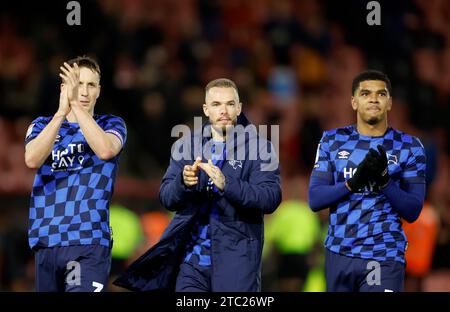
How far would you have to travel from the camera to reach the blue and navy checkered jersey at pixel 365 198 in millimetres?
6023

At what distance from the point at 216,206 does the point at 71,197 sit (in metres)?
0.89

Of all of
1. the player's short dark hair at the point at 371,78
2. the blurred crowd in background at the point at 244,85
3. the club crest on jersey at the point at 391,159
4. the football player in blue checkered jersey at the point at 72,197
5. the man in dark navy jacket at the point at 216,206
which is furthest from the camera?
the blurred crowd in background at the point at 244,85

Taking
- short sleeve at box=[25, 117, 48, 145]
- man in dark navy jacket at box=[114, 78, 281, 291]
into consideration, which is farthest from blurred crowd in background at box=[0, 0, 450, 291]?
man in dark navy jacket at box=[114, 78, 281, 291]

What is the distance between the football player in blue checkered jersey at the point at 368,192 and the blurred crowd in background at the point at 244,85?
11.5 feet

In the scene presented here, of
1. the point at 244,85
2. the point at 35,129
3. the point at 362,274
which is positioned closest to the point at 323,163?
the point at 362,274

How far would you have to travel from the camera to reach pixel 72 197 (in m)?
6.09

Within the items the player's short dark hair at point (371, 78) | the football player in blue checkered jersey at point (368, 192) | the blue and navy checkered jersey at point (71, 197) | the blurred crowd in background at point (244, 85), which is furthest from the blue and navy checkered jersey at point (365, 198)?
the blurred crowd in background at point (244, 85)

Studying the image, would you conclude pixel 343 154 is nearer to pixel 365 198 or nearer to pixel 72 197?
pixel 365 198

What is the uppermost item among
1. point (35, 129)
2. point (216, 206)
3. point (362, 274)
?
point (35, 129)

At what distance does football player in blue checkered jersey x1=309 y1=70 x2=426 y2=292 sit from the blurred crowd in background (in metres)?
3.51

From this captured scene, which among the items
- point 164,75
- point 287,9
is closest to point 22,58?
point 164,75

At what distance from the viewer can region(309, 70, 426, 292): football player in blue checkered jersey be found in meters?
5.95

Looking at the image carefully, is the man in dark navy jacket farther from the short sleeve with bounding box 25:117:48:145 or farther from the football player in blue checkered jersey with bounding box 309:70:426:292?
the short sleeve with bounding box 25:117:48:145

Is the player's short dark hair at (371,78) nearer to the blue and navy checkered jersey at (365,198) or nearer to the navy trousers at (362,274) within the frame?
the blue and navy checkered jersey at (365,198)
